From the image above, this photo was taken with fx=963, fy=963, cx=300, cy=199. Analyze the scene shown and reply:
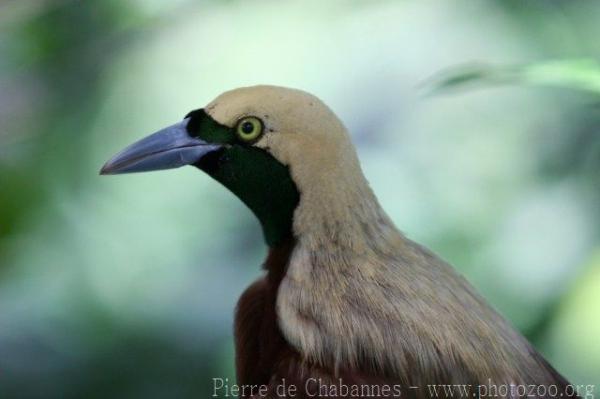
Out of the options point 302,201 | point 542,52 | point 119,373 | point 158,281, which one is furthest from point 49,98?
point 302,201

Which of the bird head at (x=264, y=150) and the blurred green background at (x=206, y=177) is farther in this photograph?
the blurred green background at (x=206, y=177)

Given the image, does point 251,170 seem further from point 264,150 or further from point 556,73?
point 556,73

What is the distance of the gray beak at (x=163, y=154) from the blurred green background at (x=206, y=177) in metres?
1.21

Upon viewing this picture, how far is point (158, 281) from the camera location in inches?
124

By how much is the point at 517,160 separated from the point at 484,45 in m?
0.45

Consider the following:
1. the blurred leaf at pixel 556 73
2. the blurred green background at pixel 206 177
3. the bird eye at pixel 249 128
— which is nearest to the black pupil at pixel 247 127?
the bird eye at pixel 249 128

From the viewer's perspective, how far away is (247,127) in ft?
5.00

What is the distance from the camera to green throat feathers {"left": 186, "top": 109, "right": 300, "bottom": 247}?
1.54 meters

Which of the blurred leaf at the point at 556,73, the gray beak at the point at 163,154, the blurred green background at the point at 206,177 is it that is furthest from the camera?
the blurred green background at the point at 206,177

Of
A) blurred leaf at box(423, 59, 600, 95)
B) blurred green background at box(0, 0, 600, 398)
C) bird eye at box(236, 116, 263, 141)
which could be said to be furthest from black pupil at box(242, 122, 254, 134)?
blurred green background at box(0, 0, 600, 398)

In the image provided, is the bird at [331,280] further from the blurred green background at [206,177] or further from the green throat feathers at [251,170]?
the blurred green background at [206,177]

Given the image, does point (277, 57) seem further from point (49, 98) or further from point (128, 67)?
point (49, 98)

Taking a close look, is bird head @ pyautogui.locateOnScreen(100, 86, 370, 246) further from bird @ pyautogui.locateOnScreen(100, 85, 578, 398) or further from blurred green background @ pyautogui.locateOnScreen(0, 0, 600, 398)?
blurred green background @ pyautogui.locateOnScreen(0, 0, 600, 398)

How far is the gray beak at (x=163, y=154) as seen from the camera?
1.56 meters
